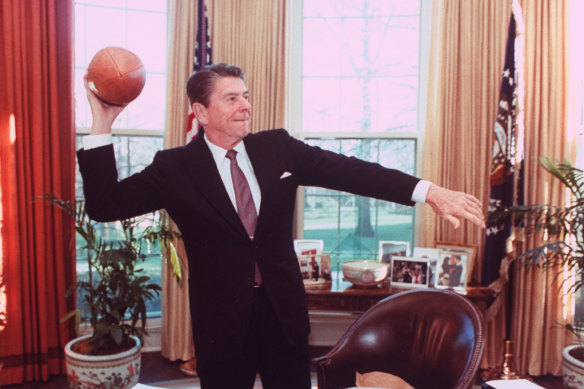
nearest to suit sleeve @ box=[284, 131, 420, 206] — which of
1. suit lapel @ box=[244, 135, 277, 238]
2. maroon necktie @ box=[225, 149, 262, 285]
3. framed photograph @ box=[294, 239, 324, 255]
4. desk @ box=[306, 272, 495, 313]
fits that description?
suit lapel @ box=[244, 135, 277, 238]

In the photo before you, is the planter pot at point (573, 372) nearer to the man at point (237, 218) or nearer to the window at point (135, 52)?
the man at point (237, 218)

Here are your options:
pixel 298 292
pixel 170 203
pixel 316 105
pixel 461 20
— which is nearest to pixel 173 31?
pixel 316 105

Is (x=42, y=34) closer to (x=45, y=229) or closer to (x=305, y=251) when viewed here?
(x=45, y=229)

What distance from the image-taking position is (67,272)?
340 cm

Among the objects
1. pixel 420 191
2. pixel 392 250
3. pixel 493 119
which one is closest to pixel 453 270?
→ pixel 392 250

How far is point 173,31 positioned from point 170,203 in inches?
87.7

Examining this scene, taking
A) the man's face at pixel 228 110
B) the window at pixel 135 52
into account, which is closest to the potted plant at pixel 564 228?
the man's face at pixel 228 110

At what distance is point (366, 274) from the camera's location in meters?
3.20

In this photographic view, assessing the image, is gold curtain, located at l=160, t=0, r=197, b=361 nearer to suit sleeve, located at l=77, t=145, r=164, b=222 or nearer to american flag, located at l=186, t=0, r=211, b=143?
american flag, located at l=186, t=0, r=211, b=143

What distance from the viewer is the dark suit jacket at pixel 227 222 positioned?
1601 millimetres

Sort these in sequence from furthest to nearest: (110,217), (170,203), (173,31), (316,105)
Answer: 1. (316,105)
2. (173,31)
3. (170,203)
4. (110,217)

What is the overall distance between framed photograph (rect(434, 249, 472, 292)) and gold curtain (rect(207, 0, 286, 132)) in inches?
60.0

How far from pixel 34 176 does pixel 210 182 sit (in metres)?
2.17

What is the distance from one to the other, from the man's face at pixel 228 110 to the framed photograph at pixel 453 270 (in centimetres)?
207
